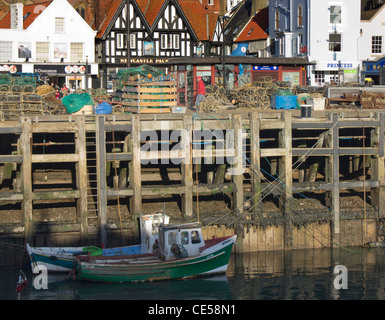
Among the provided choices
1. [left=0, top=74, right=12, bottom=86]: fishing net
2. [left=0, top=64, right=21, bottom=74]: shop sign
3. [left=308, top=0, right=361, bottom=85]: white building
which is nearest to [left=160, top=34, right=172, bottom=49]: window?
[left=308, top=0, right=361, bottom=85]: white building

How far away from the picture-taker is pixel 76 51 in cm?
5619

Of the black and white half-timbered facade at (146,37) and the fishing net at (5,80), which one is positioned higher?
the black and white half-timbered facade at (146,37)

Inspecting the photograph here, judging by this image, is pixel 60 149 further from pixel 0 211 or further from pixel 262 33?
→ pixel 262 33

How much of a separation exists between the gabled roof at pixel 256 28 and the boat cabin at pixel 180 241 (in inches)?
Result: 1635

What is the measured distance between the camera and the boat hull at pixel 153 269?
22.0 meters

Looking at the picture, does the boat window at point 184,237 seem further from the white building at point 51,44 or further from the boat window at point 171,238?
the white building at point 51,44

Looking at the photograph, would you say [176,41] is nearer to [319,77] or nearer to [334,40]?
[319,77]

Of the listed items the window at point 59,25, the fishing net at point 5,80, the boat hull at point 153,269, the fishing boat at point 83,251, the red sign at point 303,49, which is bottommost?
the boat hull at point 153,269

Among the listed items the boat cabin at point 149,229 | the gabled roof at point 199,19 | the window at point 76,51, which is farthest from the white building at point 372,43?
the boat cabin at point 149,229

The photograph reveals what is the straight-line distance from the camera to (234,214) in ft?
83.0

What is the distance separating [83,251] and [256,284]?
5.63 m

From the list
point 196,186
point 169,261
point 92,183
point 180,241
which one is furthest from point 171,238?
point 92,183

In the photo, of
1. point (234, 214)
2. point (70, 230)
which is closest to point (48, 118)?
point (70, 230)

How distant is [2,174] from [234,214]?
9021 millimetres
